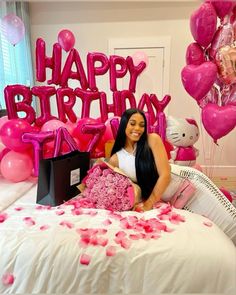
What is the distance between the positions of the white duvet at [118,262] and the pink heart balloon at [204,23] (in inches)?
59.8

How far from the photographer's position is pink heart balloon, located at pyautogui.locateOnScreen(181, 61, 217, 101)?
196cm

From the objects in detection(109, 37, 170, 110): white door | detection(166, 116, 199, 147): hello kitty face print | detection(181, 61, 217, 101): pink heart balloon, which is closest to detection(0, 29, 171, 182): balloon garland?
detection(166, 116, 199, 147): hello kitty face print

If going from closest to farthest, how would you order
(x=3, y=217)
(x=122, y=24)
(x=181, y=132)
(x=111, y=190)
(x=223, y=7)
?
(x=3, y=217), (x=111, y=190), (x=223, y=7), (x=181, y=132), (x=122, y=24)

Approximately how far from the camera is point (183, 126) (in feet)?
6.83

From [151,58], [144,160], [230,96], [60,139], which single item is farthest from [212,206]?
[151,58]

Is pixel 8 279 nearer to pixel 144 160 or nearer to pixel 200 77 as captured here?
pixel 144 160

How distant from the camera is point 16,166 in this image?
67.9 inches

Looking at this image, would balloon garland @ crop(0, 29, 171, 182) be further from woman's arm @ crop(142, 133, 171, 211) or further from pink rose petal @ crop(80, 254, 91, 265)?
pink rose petal @ crop(80, 254, 91, 265)

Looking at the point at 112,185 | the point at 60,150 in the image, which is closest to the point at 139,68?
the point at 60,150

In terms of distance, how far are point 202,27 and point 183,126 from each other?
0.74 metres

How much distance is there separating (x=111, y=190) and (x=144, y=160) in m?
0.24

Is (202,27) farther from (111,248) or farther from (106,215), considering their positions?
(111,248)

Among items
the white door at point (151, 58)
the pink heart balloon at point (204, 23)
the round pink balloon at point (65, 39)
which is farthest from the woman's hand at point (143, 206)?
the white door at point (151, 58)

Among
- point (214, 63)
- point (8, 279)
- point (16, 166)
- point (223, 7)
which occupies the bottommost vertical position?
point (8, 279)
